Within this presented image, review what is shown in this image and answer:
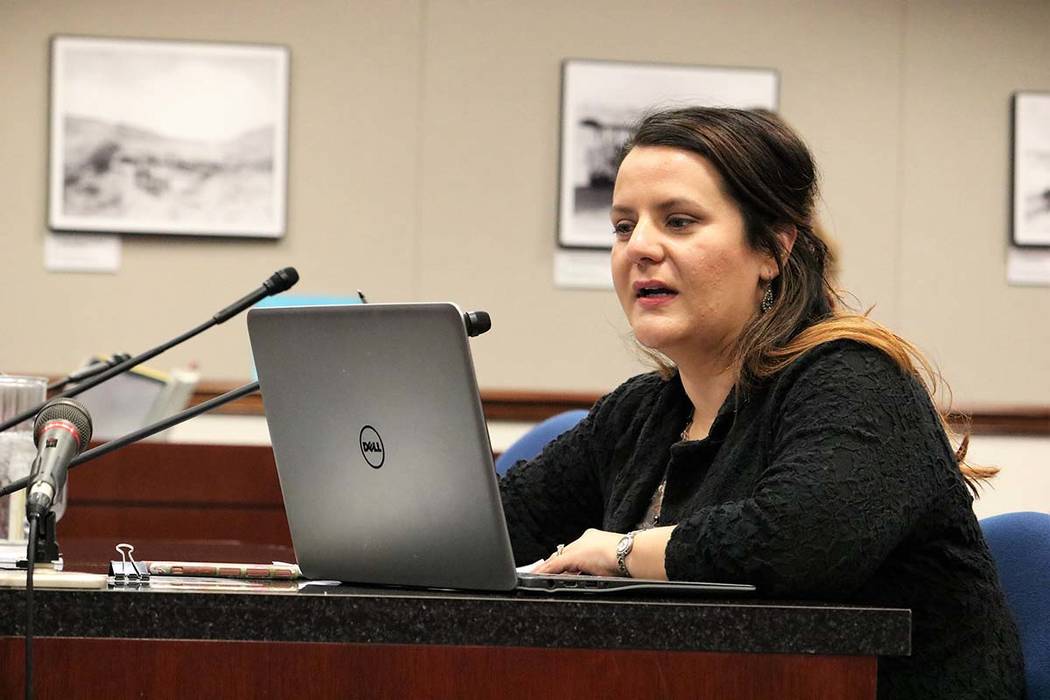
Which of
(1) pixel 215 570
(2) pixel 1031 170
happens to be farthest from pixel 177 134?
(1) pixel 215 570

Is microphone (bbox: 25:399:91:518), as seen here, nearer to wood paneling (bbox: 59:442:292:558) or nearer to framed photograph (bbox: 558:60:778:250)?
wood paneling (bbox: 59:442:292:558)

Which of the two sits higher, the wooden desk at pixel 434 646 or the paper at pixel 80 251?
the paper at pixel 80 251

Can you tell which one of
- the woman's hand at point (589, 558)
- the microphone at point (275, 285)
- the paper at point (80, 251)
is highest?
the paper at point (80, 251)

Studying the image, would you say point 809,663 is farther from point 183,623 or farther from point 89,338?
point 89,338

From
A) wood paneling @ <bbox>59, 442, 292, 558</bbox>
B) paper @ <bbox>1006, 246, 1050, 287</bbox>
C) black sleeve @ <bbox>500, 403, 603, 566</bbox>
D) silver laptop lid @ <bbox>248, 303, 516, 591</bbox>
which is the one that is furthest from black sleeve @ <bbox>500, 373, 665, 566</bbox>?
paper @ <bbox>1006, 246, 1050, 287</bbox>

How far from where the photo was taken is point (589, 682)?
1.20 meters

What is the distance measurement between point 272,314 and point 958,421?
336 cm

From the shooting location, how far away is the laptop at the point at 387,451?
133 cm

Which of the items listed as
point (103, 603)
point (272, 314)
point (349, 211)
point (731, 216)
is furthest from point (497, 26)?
point (103, 603)

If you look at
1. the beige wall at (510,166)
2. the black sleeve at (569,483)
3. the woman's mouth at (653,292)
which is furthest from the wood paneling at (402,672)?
the beige wall at (510,166)

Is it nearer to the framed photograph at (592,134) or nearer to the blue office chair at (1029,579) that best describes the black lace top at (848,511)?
the blue office chair at (1029,579)

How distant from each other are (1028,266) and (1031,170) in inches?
13.0

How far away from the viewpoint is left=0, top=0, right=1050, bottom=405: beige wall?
4.62 meters

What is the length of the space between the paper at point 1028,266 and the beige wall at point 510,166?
0.03 m
